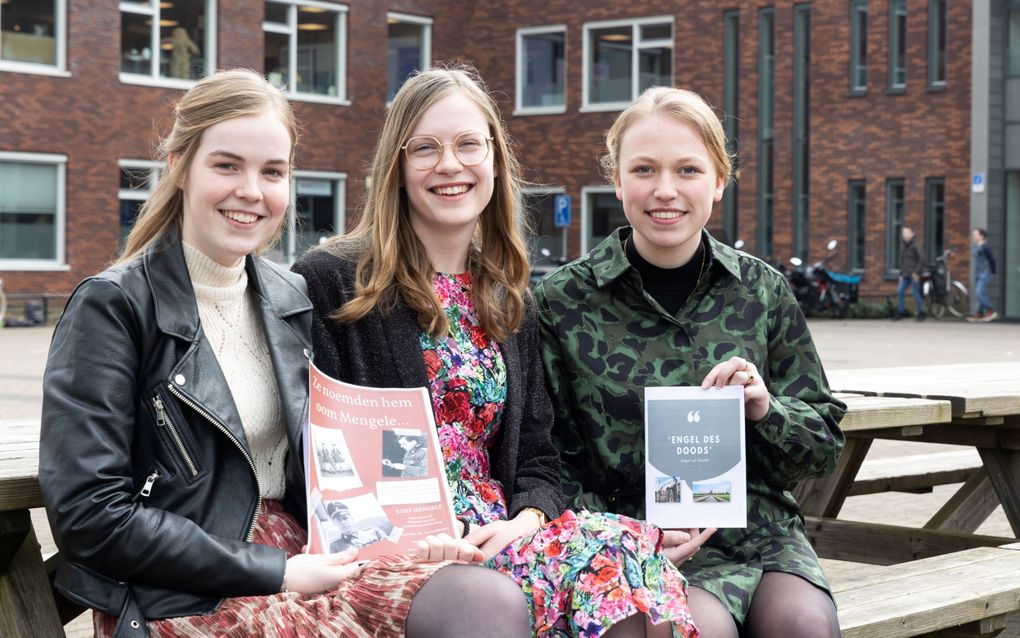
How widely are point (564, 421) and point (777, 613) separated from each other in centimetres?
76

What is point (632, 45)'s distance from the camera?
31609mm

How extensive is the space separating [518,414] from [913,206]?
1011 inches

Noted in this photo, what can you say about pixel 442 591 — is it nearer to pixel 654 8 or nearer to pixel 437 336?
pixel 437 336

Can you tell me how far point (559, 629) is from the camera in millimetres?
2781

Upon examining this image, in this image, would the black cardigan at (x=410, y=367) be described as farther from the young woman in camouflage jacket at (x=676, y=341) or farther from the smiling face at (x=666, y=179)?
the smiling face at (x=666, y=179)

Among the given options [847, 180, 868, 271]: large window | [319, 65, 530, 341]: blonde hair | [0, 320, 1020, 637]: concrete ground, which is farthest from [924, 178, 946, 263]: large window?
[319, 65, 530, 341]: blonde hair

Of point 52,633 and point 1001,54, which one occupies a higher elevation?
point 1001,54

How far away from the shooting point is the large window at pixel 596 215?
103 ft

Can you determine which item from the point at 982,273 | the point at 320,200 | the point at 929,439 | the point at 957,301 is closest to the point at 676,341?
the point at 929,439

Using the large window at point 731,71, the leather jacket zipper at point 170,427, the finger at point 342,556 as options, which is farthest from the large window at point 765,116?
the leather jacket zipper at point 170,427

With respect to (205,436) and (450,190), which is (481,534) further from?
(450,190)

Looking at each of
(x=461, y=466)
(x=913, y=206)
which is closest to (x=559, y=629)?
(x=461, y=466)

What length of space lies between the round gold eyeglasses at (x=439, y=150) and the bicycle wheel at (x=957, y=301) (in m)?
24.9

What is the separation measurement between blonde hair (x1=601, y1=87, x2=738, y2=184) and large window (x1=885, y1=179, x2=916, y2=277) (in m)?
25.3
